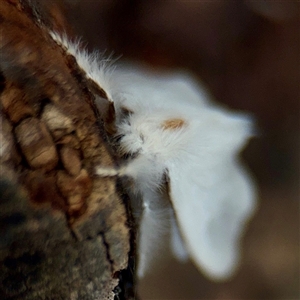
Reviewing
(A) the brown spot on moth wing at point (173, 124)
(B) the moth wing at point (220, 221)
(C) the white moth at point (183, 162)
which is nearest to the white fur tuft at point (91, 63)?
(C) the white moth at point (183, 162)

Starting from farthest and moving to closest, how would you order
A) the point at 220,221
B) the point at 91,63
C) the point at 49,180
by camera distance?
the point at 220,221 < the point at 91,63 < the point at 49,180

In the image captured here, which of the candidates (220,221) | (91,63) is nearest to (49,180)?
(91,63)

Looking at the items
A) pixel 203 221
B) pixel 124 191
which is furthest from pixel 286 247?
pixel 124 191

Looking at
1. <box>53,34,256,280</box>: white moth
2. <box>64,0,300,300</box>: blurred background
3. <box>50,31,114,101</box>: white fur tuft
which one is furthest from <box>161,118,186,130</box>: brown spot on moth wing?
<box>64,0,300,300</box>: blurred background

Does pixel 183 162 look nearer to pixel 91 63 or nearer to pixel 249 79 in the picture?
pixel 91 63

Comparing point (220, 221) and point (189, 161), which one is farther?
point (220, 221)

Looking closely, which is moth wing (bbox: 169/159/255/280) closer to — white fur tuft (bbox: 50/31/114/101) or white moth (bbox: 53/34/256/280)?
white moth (bbox: 53/34/256/280)

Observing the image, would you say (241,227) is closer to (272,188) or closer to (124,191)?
(272,188)

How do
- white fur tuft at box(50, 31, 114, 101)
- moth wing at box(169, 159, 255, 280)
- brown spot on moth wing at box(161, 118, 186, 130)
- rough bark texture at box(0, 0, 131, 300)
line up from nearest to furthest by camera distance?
rough bark texture at box(0, 0, 131, 300), white fur tuft at box(50, 31, 114, 101), brown spot on moth wing at box(161, 118, 186, 130), moth wing at box(169, 159, 255, 280)

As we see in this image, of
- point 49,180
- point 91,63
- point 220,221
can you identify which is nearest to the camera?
point 49,180
